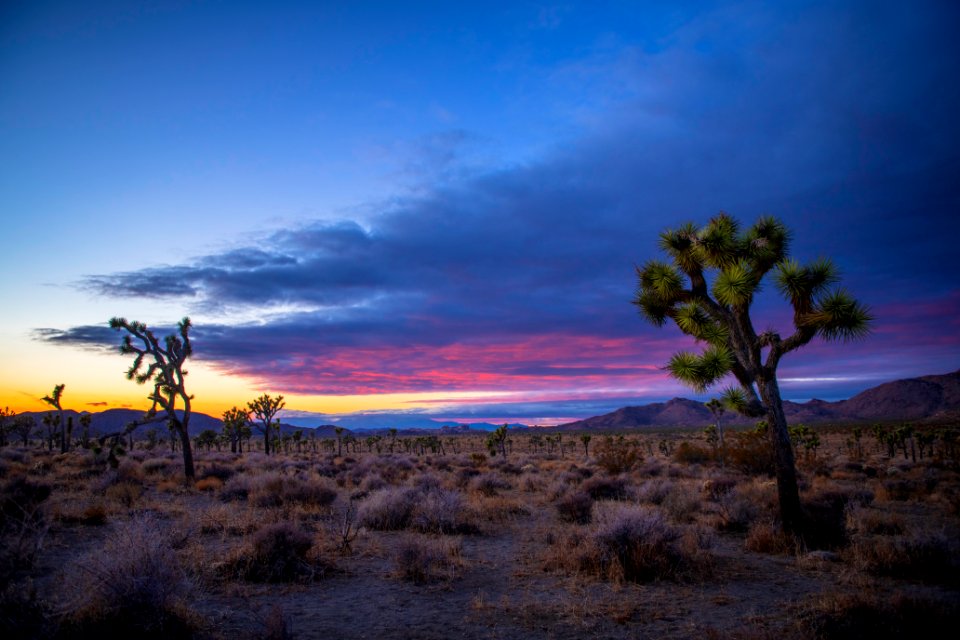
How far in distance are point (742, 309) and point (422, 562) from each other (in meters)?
9.01

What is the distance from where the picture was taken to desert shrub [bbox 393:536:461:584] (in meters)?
9.12

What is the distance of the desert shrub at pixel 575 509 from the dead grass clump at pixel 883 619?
27.1 feet

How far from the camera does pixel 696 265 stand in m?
12.7

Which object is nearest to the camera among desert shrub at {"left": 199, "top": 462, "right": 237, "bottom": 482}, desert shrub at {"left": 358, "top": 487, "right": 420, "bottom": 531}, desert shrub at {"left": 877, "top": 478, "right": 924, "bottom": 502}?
desert shrub at {"left": 358, "top": 487, "right": 420, "bottom": 531}

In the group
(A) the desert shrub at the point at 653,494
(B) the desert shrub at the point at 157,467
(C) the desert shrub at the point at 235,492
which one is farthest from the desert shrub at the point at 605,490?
(B) the desert shrub at the point at 157,467

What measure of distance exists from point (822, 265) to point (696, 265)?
2.65m

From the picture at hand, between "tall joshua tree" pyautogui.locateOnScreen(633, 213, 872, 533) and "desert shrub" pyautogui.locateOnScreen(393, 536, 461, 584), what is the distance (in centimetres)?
715

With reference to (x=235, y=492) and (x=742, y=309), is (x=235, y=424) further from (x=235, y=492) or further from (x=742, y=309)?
(x=742, y=309)

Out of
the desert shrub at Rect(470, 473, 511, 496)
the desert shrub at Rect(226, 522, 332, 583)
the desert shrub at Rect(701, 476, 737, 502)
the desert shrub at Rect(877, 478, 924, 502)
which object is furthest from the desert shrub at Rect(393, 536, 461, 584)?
the desert shrub at Rect(877, 478, 924, 502)

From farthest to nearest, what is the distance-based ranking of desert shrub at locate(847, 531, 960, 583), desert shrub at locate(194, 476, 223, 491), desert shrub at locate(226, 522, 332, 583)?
desert shrub at locate(194, 476, 223, 491)
desert shrub at locate(226, 522, 332, 583)
desert shrub at locate(847, 531, 960, 583)

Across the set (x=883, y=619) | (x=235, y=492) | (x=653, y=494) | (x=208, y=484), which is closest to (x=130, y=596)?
(x=883, y=619)

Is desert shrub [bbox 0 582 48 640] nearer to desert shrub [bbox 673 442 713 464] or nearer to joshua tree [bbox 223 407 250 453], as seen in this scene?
desert shrub [bbox 673 442 713 464]

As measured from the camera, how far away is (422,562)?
9.23 metres

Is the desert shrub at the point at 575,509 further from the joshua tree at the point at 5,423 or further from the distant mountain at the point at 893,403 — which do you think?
the distant mountain at the point at 893,403
